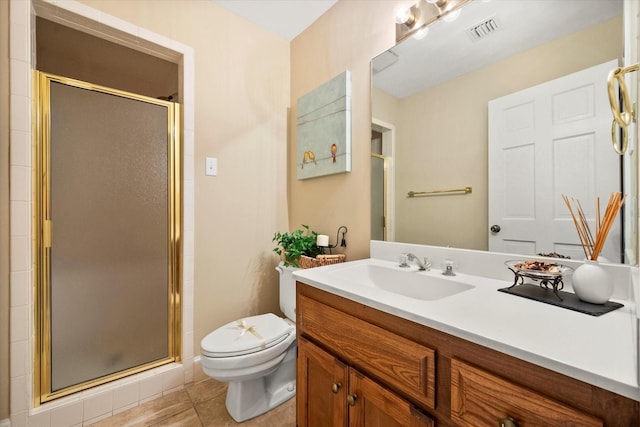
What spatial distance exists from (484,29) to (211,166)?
1.61 m

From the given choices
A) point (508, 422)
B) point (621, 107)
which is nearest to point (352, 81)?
point (621, 107)

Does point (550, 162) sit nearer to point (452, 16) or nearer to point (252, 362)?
point (452, 16)

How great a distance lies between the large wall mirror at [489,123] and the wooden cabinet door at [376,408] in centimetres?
69

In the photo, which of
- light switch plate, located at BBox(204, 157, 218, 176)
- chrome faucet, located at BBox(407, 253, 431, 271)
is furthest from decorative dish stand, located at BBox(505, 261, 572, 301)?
light switch plate, located at BBox(204, 157, 218, 176)

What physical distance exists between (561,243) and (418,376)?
702mm

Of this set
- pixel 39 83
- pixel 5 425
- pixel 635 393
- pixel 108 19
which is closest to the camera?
pixel 635 393

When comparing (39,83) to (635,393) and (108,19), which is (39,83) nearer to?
(108,19)

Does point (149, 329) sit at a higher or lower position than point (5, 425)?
higher

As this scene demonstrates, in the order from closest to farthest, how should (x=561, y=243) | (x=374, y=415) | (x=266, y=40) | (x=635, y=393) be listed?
(x=635, y=393), (x=374, y=415), (x=561, y=243), (x=266, y=40)

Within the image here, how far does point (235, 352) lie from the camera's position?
128cm

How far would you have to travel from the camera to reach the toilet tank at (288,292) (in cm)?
169

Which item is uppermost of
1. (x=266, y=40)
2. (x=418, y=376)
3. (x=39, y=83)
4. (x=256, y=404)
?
(x=266, y=40)

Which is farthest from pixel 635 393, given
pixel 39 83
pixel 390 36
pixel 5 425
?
pixel 39 83

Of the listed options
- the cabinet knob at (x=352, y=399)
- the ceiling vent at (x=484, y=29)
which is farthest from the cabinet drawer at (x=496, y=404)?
the ceiling vent at (x=484, y=29)
